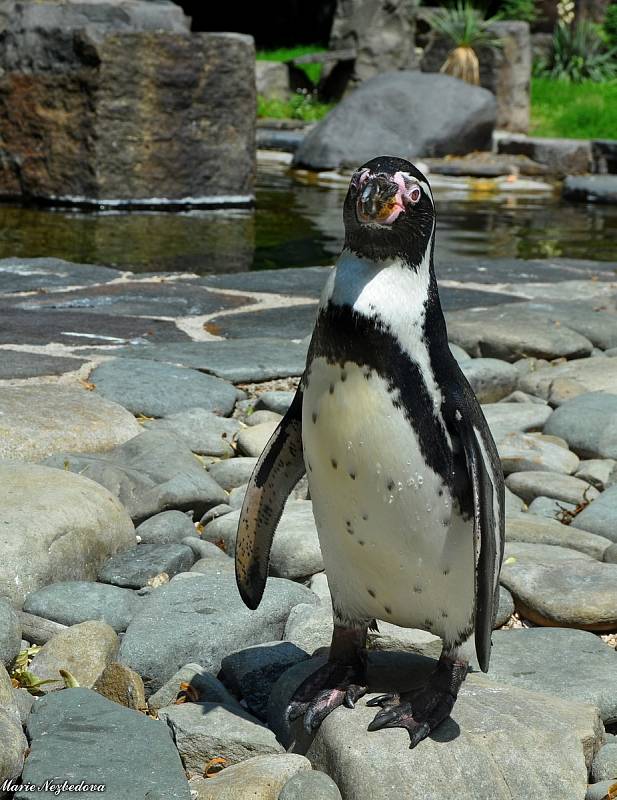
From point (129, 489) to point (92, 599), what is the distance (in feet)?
2.29

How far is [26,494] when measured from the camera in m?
3.38

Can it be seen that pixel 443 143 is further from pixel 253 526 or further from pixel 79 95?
pixel 253 526

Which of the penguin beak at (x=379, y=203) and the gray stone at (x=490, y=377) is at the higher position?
the penguin beak at (x=379, y=203)

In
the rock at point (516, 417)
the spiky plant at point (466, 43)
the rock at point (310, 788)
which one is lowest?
the rock at point (516, 417)

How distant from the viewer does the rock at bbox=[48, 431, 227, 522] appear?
3852mm

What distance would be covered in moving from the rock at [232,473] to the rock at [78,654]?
4.25 ft

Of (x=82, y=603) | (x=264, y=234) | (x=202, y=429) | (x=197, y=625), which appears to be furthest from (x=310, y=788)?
(x=264, y=234)

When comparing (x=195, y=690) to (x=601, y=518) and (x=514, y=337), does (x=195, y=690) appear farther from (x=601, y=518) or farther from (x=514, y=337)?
(x=514, y=337)

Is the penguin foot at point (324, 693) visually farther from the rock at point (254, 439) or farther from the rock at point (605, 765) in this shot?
the rock at point (254, 439)

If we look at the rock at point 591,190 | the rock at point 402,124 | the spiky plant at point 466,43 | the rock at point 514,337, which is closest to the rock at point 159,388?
the rock at point 514,337

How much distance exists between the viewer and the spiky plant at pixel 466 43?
19938 millimetres

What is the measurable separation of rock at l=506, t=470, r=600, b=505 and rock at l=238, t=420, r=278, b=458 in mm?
922

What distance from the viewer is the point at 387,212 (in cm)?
243

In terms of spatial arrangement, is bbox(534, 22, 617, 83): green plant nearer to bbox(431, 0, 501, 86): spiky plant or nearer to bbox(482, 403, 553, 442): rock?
bbox(431, 0, 501, 86): spiky plant
